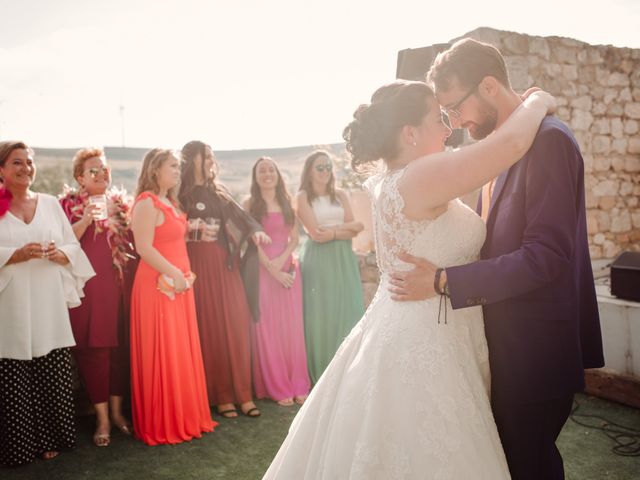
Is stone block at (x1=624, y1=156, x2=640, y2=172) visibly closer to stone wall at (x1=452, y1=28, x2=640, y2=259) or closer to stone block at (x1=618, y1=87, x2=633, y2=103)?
stone wall at (x1=452, y1=28, x2=640, y2=259)

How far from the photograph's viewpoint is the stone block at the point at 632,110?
Result: 23.8 ft

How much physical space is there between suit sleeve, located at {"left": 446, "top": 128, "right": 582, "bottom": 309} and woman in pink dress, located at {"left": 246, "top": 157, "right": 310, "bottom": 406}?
10.8 feet

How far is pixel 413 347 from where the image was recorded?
187 cm

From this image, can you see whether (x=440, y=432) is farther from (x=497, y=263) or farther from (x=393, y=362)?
(x=497, y=263)

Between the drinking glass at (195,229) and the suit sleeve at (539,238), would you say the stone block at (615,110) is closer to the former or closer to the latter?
the drinking glass at (195,229)

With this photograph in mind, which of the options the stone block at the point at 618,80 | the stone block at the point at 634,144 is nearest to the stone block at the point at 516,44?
the stone block at the point at 618,80

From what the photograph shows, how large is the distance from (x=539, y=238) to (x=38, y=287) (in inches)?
125

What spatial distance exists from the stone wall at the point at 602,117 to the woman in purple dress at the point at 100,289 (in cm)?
492

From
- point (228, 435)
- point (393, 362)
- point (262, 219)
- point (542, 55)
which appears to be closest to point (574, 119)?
point (542, 55)

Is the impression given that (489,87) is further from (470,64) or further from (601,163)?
(601,163)

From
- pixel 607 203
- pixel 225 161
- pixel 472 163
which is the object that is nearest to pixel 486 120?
pixel 472 163

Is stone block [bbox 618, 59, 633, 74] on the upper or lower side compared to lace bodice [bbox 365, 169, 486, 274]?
upper

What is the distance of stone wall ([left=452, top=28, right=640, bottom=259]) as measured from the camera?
6605 mm

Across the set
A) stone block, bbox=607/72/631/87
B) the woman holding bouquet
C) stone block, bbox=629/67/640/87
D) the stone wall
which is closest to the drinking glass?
the woman holding bouquet
